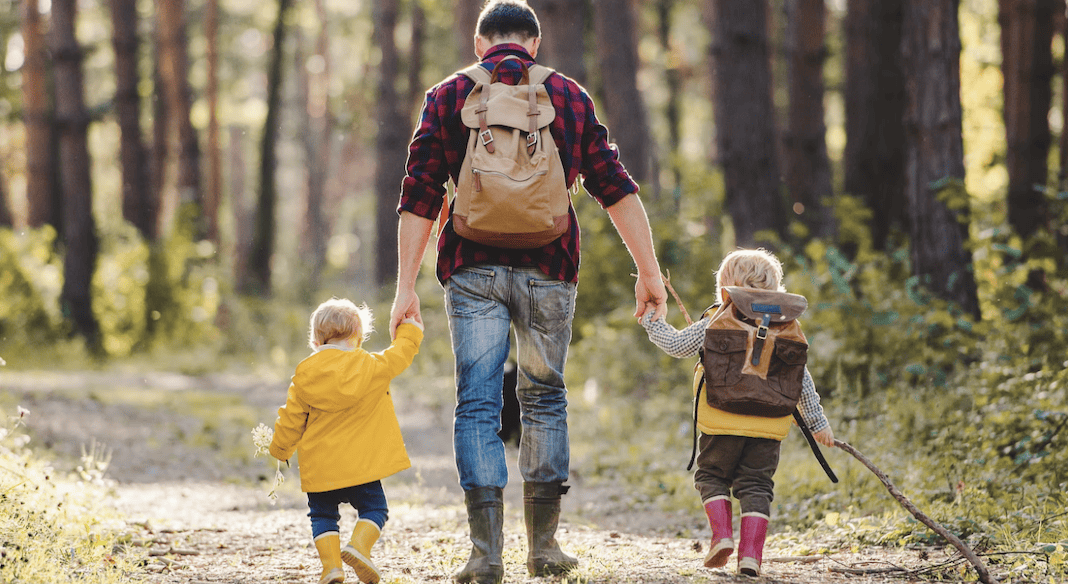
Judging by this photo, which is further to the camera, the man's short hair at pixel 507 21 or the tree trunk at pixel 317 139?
the tree trunk at pixel 317 139

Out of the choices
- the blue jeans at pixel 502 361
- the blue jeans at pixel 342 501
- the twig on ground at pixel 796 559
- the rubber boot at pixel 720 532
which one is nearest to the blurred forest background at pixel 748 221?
the twig on ground at pixel 796 559

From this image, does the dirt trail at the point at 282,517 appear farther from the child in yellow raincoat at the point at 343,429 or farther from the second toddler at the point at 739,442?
the child in yellow raincoat at the point at 343,429

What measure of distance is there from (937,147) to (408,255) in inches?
214

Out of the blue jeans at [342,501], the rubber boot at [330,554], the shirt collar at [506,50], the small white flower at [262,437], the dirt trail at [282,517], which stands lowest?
the dirt trail at [282,517]

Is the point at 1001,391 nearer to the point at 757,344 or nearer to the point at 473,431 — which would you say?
the point at 757,344

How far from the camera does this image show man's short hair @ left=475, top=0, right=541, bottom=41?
416 centimetres

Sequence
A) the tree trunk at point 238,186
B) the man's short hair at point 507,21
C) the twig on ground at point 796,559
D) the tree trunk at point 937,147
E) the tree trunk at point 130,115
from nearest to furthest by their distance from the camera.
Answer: the man's short hair at point 507,21
the twig on ground at point 796,559
the tree trunk at point 937,147
the tree trunk at point 130,115
the tree trunk at point 238,186

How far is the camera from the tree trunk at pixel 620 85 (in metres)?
15.2

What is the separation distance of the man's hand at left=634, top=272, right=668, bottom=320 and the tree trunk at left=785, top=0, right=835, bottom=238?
10.1 m

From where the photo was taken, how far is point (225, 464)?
8836mm

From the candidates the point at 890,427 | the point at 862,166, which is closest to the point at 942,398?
the point at 890,427

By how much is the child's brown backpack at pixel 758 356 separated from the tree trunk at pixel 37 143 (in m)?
17.7

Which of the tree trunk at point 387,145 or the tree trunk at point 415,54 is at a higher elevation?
the tree trunk at point 415,54

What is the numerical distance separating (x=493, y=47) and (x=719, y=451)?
1.88m
